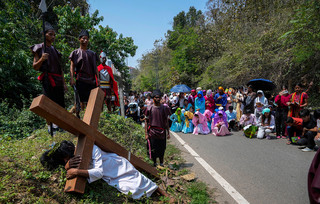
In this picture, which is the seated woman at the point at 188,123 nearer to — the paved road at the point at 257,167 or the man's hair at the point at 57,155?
the paved road at the point at 257,167

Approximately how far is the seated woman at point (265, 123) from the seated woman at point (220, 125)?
1.32m

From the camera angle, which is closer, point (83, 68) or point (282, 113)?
point (83, 68)

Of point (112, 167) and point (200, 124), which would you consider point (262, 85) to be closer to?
point (200, 124)

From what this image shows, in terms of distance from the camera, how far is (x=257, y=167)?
193 inches

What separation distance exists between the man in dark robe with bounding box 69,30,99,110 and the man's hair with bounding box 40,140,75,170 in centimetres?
176

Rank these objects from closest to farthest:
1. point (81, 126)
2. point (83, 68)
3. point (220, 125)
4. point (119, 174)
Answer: point (81, 126)
point (119, 174)
point (83, 68)
point (220, 125)

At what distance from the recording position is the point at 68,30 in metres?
11.7

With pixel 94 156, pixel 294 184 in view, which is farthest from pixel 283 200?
pixel 94 156

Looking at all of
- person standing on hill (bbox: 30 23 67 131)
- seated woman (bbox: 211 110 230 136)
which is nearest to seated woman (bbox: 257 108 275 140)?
seated woman (bbox: 211 110 230 136)

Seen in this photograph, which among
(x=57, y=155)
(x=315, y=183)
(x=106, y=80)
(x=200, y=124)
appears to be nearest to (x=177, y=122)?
(x=200, y=124)

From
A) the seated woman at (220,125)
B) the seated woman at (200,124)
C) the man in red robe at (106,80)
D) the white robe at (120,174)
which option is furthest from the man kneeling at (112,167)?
the seated woman at (200,124)

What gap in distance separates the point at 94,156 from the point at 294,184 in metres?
3.78

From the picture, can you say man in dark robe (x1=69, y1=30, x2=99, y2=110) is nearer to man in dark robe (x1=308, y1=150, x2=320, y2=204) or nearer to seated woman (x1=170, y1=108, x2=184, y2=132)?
man in dark robe (x1=308, y1=150, x2=320, y2=204)

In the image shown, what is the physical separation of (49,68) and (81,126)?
6.51ft
